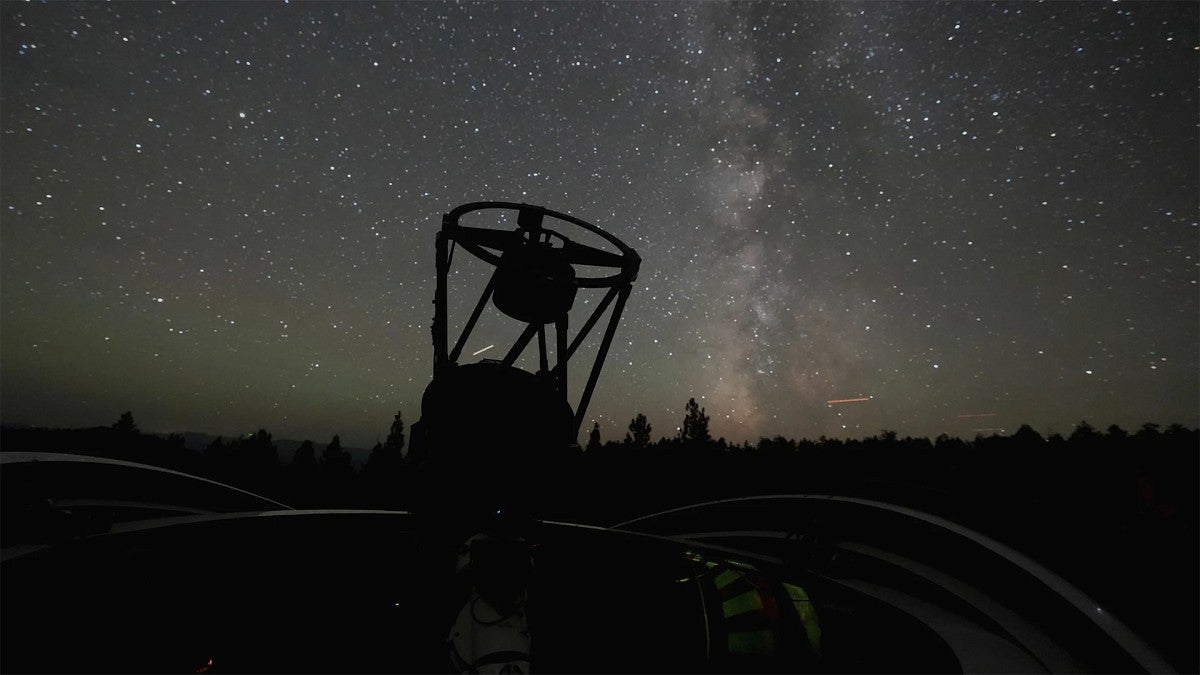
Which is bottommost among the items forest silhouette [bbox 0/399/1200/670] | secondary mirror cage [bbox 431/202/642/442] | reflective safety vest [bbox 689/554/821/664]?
reflective safety vest [bbox 689/554/821/664]

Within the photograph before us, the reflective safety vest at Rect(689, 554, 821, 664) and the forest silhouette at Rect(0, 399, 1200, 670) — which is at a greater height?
the forest silhouette at Rect(0, 399, 1200, 670)

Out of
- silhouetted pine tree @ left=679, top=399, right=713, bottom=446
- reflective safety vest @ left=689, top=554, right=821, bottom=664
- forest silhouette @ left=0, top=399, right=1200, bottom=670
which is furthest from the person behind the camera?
silhouetted pine tree @ left=679, top=399, right=713, bottom=446

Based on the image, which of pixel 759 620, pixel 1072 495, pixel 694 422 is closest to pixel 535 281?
pixel 759 620

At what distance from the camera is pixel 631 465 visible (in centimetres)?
2117

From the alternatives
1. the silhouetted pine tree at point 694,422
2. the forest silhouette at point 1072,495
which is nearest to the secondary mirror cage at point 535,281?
the forest silhouette at point 1072,495

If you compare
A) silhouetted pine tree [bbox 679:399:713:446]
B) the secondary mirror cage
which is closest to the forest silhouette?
the secondary mirror cage

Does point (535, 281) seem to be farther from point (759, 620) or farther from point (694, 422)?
point (694, 422)

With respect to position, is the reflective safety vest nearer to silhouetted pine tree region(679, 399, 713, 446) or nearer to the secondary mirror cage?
the secondary mirror cage

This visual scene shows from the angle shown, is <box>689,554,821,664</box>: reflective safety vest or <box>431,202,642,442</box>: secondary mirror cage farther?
<box>431,202,642,442</box>: secondary mirror cage

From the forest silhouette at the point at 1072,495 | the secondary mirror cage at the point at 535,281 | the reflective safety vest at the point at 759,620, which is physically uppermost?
the secondary mirror cage at the point at 535,281

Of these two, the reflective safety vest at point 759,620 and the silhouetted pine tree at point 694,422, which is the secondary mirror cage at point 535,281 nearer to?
the reflective safety vest at point 759,620

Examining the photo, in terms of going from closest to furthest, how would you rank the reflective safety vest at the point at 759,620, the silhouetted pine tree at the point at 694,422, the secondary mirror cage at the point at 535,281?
the reflective safety vest at the point at 759,620 → the secondary mirror cage at the point at 535,281 → the silhouetted pine tree at the point at 694,422

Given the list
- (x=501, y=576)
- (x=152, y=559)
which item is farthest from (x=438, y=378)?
(x=152, y=559)

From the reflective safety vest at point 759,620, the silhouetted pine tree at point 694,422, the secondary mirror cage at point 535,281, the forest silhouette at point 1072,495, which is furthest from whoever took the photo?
the silhouetted pine tree at point 694,422
